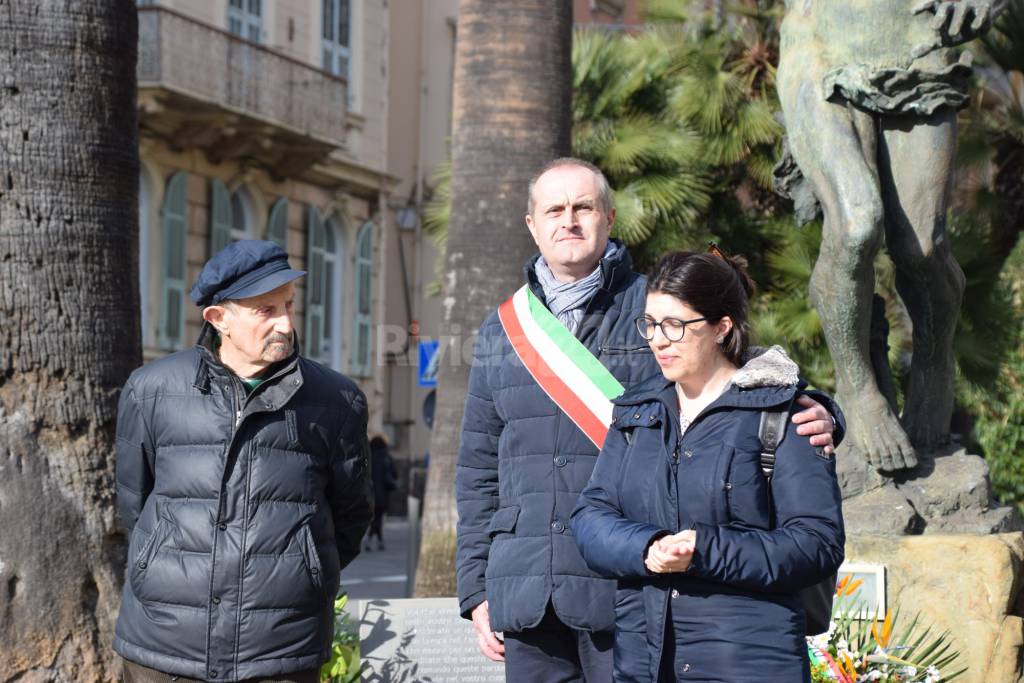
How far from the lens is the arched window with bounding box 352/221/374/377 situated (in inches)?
1138

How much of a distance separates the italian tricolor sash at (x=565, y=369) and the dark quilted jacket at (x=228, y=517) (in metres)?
0.52

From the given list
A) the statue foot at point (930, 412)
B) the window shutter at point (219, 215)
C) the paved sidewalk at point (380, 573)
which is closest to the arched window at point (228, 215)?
the window shutter at point (219, 215)

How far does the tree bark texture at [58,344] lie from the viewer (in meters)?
5.23

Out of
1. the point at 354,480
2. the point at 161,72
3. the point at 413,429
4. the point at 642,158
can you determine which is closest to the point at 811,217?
the point at 354,480

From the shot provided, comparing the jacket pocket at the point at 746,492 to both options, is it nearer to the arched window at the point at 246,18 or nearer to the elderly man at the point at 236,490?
the elderly man at the point at 236,490

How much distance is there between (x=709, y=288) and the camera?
349cm

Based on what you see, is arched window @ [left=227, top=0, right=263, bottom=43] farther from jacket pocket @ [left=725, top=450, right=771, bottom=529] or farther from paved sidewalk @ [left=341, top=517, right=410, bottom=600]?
jacket pocket @ [left=725, top=450, right=771, bottom=529]

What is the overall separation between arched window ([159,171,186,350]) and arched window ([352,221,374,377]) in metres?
5.61

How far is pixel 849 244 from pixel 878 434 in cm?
77

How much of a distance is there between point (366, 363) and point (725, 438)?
85.4 ft

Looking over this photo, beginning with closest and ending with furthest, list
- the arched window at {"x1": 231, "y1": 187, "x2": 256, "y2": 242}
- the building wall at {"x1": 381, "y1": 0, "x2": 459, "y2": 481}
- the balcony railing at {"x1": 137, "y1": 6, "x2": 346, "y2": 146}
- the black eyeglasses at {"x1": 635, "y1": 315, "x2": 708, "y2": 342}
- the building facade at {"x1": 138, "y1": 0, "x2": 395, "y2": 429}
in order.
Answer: the black eyeglasses at {"x1": 635, "y1": 315, "x2": 708, "y2": 342}
the balcony railing at {"x1": 137, "y1": 6, "x2": 346, "y2": 146}
the building facade at {"x1": 138, "y1": 0, "x2": 395, "y2": 429}
the arched window at {"x1": 231, "y1": 187, "x2": 256, "y2": 242}
the building wall at {"x1": 381, "y1": 0, "x2": 459, "y2": 481}

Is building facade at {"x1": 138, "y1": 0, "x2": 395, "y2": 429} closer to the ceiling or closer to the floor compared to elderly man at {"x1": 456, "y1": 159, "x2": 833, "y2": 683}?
closer to the ceiling

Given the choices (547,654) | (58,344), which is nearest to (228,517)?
(547,654)

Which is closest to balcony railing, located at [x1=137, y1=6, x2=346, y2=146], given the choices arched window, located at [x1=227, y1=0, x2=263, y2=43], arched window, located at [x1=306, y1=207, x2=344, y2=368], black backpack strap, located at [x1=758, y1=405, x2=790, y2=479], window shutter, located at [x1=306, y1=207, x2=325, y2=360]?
arched window, located at [x1=227, y1=0, x2=263, y2=43]
